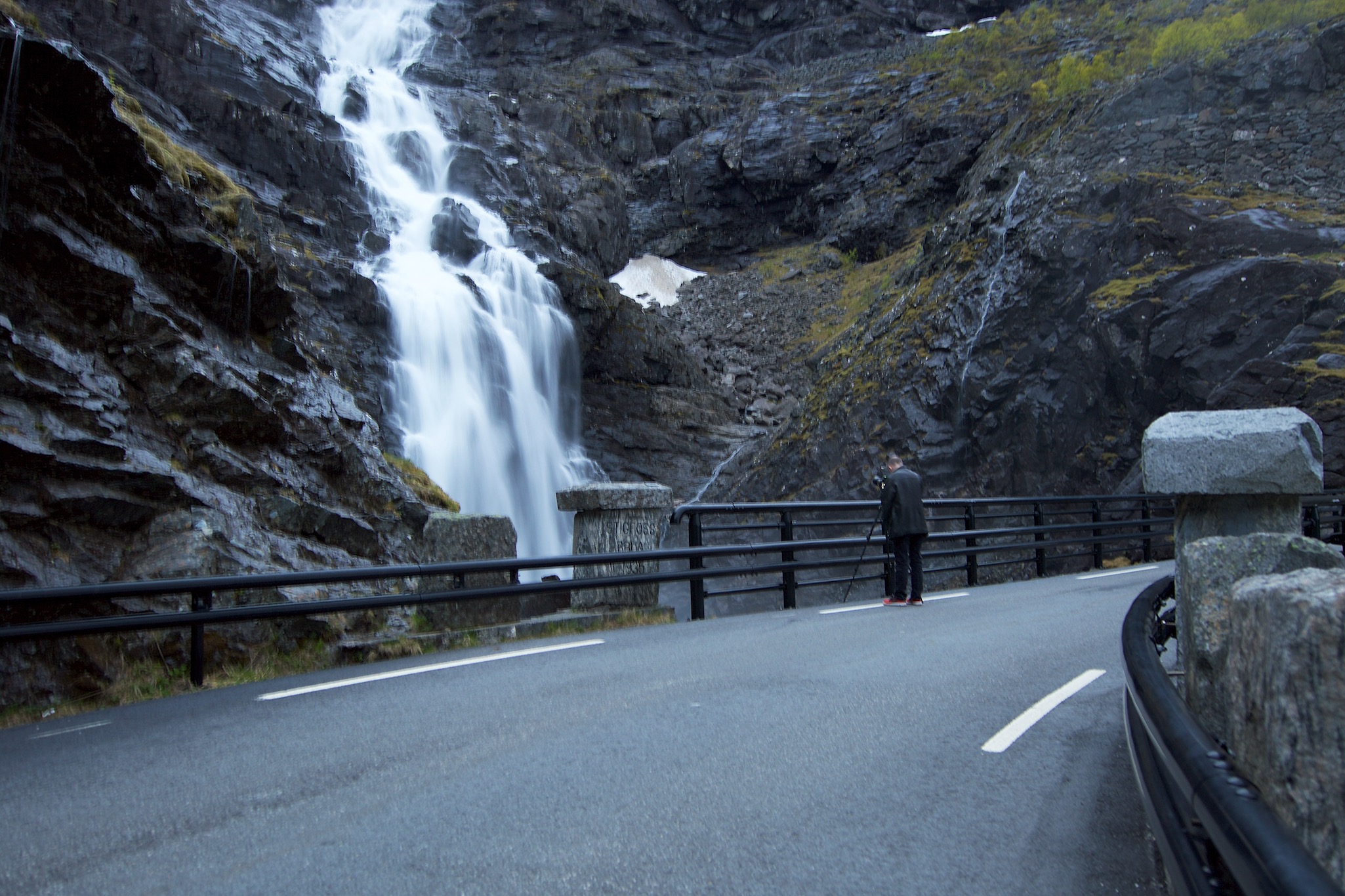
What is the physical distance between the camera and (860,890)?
2.89 metres

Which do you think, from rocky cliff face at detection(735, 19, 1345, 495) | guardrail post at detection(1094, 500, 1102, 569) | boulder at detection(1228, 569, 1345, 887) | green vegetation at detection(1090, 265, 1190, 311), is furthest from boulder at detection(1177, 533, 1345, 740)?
green vegetation at detection(1090, 265, 1190, 311)

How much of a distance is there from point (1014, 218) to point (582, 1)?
7349 cm

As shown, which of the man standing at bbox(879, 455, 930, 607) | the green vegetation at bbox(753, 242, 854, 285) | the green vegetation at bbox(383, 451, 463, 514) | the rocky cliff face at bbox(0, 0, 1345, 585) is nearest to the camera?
the man standing at bbox(879, 455, 930, 607)

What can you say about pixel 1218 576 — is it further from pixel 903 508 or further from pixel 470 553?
pixel 903 508

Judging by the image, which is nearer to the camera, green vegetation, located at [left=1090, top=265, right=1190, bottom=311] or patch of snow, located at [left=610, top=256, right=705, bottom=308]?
green vegetation, located at [left=1090, top=265, right=1190, bottom=311]

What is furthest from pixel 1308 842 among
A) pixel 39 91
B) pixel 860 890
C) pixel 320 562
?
pixel 39 91

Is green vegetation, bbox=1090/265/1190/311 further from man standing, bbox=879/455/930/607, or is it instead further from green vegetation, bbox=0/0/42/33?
green vegetation, bbox=0/0/42/33

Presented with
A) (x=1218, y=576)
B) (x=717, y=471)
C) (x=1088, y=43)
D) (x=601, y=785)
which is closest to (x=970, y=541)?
(x=1218, y=576)

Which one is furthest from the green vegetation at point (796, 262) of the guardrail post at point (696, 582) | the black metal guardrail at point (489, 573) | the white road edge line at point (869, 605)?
the guardrail post at point (696, 582)

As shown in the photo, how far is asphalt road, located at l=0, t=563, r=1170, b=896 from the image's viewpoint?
3086 mm

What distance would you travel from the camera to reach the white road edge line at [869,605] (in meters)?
10.2

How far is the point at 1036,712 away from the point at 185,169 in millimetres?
15898

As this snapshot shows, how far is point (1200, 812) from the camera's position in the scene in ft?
5.65

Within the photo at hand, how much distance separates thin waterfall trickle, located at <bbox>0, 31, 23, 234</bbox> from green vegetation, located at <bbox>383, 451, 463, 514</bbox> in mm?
6798
